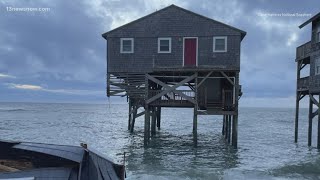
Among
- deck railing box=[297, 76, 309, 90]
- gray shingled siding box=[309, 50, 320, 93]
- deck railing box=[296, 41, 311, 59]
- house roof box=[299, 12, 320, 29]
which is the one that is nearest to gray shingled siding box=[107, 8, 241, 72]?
gray shingled siding box=[309, 50, 320, 93]

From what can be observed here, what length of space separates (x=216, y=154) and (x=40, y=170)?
16.4 m

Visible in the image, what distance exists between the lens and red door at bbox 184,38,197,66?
22984 mm

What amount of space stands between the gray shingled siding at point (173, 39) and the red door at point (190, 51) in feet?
0.91

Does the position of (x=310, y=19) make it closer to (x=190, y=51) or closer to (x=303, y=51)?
(x=303, y=51)

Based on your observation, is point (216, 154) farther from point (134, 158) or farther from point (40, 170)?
point (40, 170)

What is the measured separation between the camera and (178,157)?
21609 millimetres

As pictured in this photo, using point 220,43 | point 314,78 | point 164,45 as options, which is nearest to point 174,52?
point 164,45

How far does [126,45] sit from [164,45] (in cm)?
266

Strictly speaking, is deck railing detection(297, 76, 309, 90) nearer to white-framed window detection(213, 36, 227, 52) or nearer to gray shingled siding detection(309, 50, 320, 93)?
gray shingled siding detection(309, 50, 320, 93)

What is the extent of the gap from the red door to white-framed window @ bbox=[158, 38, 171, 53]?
1.15 meters

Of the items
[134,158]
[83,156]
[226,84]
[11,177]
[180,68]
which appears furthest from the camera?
[226,84]

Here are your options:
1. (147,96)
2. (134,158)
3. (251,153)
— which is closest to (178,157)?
(134,158)

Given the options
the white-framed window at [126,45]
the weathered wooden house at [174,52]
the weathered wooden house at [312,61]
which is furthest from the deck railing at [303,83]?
the white-framed window at [126,45]

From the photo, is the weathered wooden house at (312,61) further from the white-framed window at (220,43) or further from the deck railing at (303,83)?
the white-framed window at (220,43)
